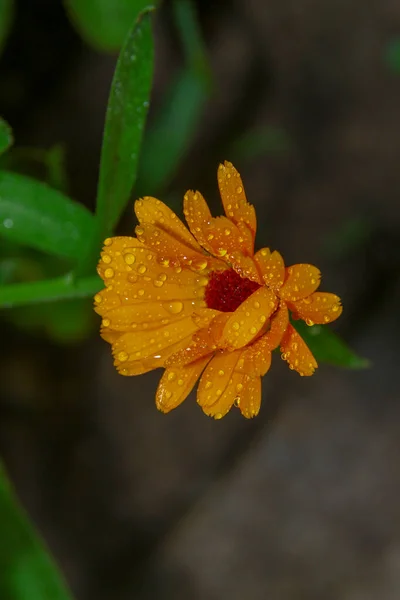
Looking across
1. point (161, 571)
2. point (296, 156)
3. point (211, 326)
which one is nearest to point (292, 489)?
point (161, 571)

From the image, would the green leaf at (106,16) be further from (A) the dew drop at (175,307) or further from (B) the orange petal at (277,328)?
(B) the orange petal at (277,328)

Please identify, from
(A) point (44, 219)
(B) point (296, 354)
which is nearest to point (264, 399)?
(A) point (44, 219)

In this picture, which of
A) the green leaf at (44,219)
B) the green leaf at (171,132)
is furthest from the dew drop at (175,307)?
the green leaf at (171,132)

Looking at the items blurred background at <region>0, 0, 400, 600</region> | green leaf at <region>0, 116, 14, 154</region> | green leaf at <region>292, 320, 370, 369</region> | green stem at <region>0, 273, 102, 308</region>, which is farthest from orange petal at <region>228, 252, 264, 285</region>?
blurred background at <region>0, 0, 400, 600</region>

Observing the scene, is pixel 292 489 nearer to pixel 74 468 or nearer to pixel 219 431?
pixel 219 431

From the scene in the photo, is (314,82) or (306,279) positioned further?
(314,82)

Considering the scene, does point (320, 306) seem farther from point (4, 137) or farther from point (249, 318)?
point (4, 137)

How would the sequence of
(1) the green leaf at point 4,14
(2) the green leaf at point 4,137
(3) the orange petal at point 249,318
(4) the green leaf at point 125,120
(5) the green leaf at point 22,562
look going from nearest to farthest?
(3) the orange petal at point 249,318
(4) the green leaf at point 125,120
(2) the green leaf at point 4,137
(5) the green leaf at point 22,562
(1) the green leaf at point 4,14
